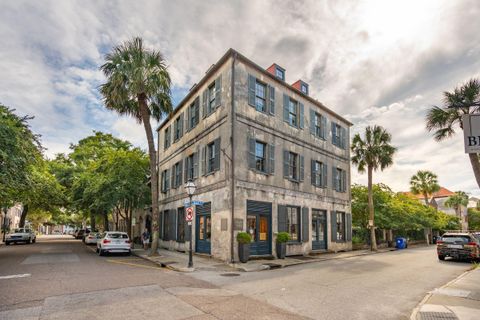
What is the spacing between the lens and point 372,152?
27.2m

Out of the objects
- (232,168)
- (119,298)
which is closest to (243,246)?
(232,168)

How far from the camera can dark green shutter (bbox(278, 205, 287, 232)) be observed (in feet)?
60.5

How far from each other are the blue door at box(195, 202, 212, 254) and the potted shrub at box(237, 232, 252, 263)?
8.95ft

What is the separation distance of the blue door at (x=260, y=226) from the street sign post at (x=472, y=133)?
38.6 ft

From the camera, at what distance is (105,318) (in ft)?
21.4

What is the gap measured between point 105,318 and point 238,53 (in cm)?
1410

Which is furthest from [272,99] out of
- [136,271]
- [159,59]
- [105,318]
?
[105,318]

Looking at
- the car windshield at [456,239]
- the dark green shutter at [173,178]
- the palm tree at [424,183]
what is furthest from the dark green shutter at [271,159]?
the palm tree at [424,183]

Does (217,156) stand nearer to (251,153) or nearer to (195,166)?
(251,153)

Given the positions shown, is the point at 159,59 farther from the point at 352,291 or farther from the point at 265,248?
the point at 352,291

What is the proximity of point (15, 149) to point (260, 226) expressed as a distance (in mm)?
12062

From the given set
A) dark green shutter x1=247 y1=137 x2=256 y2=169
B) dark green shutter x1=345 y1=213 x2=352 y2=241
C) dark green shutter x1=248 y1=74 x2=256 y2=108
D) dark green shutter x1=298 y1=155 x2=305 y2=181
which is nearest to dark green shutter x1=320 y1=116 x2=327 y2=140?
dark green shutter x1=298 y1=155 x2=305 y2=181

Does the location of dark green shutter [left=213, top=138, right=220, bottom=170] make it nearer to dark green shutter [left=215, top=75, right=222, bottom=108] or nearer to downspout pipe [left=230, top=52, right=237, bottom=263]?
downspout pipe [left=230, top=52, right=237, bottom=263]

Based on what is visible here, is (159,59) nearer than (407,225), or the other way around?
(159,59)
